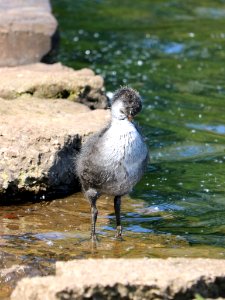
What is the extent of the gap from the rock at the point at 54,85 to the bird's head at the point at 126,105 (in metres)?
2.90

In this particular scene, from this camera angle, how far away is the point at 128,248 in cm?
758

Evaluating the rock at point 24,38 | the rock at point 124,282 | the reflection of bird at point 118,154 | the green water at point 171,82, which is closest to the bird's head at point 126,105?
the reflection of bird at point 118,154

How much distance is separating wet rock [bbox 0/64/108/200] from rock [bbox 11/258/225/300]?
9.13 feet

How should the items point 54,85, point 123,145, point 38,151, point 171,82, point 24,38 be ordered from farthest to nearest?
1. point 171,82
2. point 24,38
3. point 54,85
4. point 38,151
5. point 123,145

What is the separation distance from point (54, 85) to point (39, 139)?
1899 mm

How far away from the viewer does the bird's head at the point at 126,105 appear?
7414 mm

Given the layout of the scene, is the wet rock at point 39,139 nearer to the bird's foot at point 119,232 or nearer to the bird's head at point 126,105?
the bird's foot at point 119,232

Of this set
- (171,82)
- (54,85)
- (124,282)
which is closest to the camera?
(124,282)

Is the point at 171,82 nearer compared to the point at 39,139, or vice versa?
the point at 39,139

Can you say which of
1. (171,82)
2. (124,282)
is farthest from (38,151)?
(171,82)

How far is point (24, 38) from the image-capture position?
12727mm

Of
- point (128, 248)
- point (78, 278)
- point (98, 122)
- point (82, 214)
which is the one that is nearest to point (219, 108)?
point (98, 122)

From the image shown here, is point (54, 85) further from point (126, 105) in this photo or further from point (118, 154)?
point (118, 154)

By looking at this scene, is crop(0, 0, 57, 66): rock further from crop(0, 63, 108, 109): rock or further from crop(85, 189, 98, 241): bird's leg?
crop(85, 189, 98, 241): bird's leg
